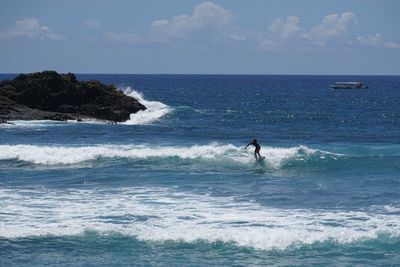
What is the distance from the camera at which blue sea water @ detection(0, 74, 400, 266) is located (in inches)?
742

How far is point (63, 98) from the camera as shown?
59.3 metres

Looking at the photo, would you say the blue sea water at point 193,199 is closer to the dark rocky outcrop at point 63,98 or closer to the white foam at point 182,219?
the white foam at point 182,219

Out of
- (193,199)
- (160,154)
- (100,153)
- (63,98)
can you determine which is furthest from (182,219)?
(63,98)

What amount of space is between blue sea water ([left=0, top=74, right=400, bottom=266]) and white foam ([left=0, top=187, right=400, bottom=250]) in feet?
0.13

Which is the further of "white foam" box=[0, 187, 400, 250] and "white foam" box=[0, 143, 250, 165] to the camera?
"white foam" box=[0, 143, 250, 165]

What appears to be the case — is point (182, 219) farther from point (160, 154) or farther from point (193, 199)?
point (160, 154)

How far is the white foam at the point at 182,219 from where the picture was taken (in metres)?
20.1

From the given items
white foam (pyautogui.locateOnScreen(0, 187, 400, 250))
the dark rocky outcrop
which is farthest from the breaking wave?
the dark rocky outcrop

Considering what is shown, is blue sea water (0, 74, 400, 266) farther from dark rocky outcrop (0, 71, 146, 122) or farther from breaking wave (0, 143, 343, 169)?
dark rocky outcrop (0, 71, 146, 122)

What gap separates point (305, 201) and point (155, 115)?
3868 cm

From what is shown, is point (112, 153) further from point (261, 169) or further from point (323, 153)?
point (323, 153)

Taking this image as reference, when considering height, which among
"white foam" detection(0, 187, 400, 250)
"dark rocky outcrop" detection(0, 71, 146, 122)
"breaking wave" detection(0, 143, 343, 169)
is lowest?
"white foam" detection(0, 187, 400, 250)

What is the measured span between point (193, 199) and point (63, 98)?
119 ft

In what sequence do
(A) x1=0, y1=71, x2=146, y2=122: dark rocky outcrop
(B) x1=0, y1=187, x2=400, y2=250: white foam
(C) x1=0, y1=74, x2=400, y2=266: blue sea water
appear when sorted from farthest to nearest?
(A) x1=0, y1=71, x2=146, y2=122: dark rocky outcrop
(B) x1=0, y1=187, x2=400, y2=250: white foam
(C) x1=0, y1=74, x2=400, y2=266: blue sea water
